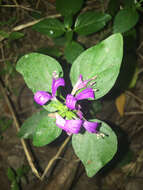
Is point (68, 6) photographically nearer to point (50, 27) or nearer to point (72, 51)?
point (50, 27)

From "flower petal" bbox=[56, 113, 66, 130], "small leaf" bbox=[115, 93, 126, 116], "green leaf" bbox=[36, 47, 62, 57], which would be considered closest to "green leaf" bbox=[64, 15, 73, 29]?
"green leaf" bbox=[36, 47, 62, 57]

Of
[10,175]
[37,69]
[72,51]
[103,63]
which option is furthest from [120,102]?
[10,175]

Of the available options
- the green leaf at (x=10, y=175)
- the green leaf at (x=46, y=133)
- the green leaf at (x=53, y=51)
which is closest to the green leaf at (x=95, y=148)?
the green leaf at (x=46, y=133)

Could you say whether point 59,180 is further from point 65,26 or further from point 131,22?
point 131,22

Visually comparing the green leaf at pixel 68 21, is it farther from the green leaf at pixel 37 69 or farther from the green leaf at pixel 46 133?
the green leaf at pixel 46 133

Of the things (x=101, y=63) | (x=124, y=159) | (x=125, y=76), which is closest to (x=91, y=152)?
(x=101, y=63)

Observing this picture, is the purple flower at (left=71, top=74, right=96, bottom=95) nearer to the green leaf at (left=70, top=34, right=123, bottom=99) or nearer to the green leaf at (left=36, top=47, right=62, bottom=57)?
the green leaf at (left=70, top=34, right=123, bottom=99)
